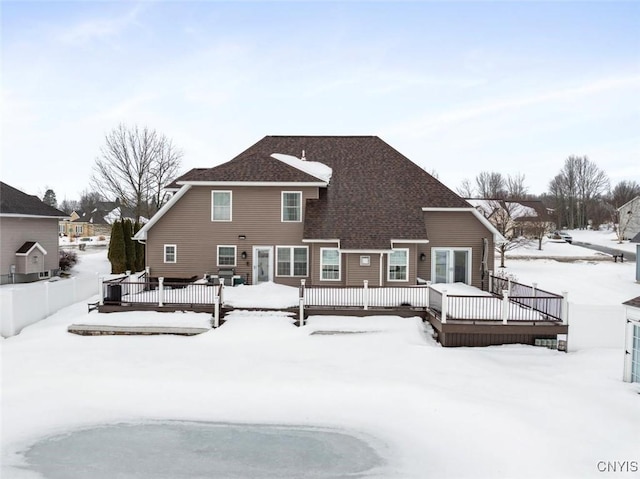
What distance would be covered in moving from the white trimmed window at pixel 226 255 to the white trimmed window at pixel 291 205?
2.68 metres

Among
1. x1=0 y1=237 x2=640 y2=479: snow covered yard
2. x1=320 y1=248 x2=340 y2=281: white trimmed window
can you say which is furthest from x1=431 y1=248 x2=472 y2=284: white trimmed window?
x1=0 y1=237 x2=640 y2=479: snow covered yard

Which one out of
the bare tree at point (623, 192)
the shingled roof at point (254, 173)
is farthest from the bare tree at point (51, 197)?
the bare tree at point (623, 192)

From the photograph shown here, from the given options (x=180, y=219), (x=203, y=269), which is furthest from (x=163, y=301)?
(x=180, y=219)

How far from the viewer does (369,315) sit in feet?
42.9

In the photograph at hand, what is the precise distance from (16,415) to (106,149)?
27.7 m

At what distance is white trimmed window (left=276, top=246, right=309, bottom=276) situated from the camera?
666 inches

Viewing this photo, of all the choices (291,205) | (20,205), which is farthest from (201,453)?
(20,205)

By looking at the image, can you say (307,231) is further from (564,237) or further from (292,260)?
(564,237)

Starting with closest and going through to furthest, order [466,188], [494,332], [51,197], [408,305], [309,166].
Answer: [494,332]
[408,305]
[309,166]
[466,188]
[51,197]

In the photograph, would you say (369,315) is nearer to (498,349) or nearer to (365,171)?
(498,349)

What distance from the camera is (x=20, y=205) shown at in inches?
935

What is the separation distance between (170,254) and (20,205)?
13552 millimetres

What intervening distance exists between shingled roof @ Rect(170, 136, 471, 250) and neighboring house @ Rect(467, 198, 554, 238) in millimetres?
22982

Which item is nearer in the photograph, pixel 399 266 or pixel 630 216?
pixel 399 266
